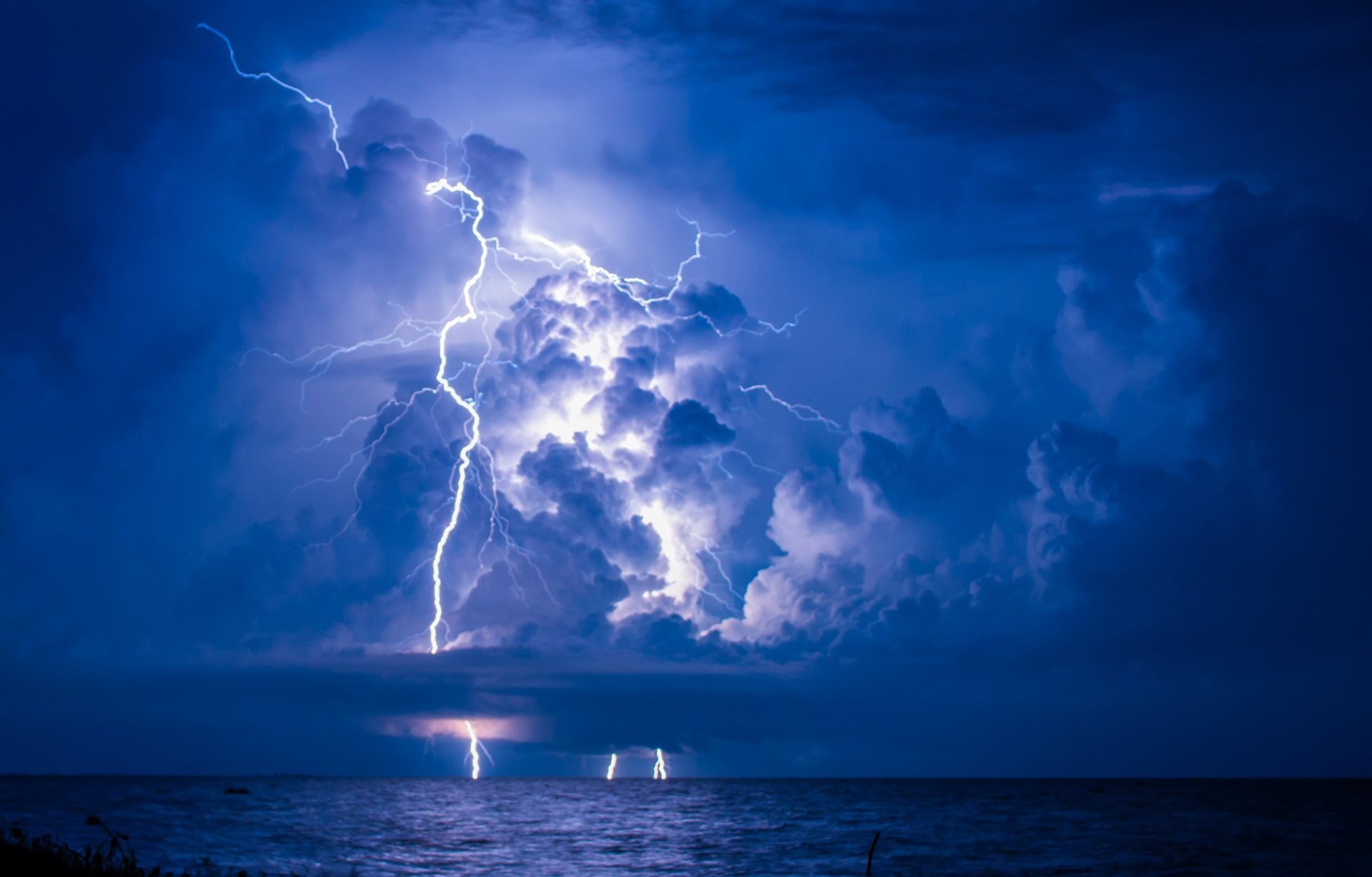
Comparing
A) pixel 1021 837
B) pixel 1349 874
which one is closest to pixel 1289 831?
pixel 1021 837

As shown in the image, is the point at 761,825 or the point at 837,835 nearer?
the point at 837,835

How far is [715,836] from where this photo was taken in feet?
189

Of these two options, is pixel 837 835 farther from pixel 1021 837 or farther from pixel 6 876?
pixel 6 876

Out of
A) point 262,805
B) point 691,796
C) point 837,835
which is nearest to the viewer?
point 837,835

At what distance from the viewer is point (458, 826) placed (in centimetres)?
6300

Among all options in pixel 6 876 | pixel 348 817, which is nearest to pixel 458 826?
pixel 348 817

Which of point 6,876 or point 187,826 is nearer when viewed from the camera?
point 6,876

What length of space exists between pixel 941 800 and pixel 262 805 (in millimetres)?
68222

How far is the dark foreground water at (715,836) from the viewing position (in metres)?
40.9

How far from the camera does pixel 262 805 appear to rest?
300 ft

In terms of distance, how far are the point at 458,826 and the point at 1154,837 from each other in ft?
126

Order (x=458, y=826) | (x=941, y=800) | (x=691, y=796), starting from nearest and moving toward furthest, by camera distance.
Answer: (x=458, y=826) < (x=941, y=800) < (x=691, y=796)

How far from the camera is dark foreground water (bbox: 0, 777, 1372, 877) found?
1612 inches

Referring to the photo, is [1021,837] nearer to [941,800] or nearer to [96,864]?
[96,864]
